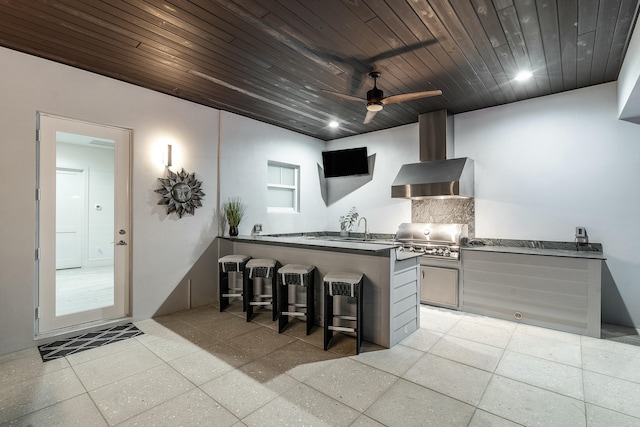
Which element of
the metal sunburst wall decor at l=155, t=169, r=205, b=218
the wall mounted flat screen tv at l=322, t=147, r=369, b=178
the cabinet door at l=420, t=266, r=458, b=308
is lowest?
the cabinet door at l=420, t=266, r=458, b=308

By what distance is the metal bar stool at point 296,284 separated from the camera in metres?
3.36

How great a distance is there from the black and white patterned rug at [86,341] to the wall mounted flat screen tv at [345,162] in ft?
14.6

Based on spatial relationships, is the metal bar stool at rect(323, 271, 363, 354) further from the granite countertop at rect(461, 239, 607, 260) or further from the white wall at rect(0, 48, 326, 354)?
the white wall at rect(0, 48, 326, 354)

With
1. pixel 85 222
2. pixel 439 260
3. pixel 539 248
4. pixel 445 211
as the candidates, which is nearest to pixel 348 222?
pixel 445 211

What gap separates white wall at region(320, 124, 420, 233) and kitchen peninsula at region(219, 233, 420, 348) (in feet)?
→ 6.97

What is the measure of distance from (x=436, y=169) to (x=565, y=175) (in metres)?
1.63

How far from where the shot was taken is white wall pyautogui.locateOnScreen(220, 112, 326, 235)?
4.79 metres

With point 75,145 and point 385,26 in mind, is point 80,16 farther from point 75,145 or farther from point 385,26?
point 385,26

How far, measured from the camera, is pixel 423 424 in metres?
1.90

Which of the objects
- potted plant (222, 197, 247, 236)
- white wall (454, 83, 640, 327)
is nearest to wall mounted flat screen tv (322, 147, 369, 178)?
white wall (454, 83, 640, 327)

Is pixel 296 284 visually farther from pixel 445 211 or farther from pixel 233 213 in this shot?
pixel 445 211

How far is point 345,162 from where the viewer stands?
6.20m

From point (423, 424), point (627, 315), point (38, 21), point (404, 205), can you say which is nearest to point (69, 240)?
point (38, 21)

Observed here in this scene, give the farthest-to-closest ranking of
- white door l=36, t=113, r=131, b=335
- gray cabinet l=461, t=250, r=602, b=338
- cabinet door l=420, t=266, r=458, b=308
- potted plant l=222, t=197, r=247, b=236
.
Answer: potted plant l=222, t=197, r=247, b=236, cabinet door l=420, t=266, r=458, b=308, gray cabinet l=461, t=250, r=602, b=338, white door l=36, t=113, r=131, b=335
